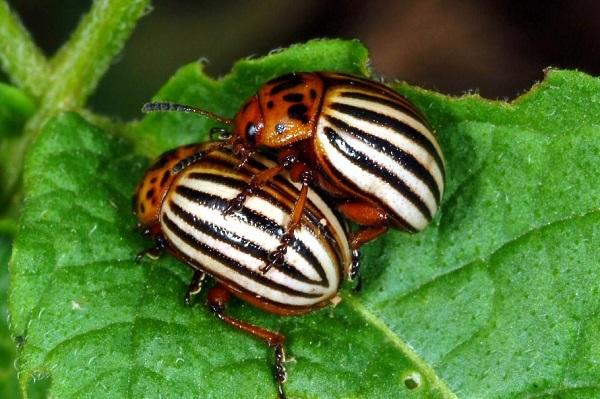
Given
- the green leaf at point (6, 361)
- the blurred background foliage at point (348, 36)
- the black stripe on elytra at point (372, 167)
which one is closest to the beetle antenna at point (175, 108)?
the black stripe on elytra at point (372, 167)

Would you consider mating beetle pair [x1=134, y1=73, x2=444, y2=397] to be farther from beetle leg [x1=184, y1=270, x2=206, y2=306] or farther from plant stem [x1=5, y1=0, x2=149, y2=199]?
plant stem [x1=5, y1=0, x2=149, y2=199]

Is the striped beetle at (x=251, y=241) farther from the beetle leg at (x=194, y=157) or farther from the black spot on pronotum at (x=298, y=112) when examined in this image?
the black spot on pronotum at (x=298, y=112)

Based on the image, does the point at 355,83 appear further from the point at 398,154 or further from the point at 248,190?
the point at 248,190

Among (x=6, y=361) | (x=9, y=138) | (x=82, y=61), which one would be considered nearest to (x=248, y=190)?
(x=82, y=61)

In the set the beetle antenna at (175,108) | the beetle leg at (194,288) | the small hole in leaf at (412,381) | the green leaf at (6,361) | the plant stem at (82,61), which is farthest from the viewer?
the green leaf at (6,361)

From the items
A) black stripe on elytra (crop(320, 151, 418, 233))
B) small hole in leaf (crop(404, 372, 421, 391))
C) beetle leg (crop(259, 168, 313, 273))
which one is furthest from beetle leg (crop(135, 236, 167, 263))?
small hole in leaf (crop(404, 372, 421, 391))

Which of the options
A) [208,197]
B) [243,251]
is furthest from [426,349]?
[208,197]
